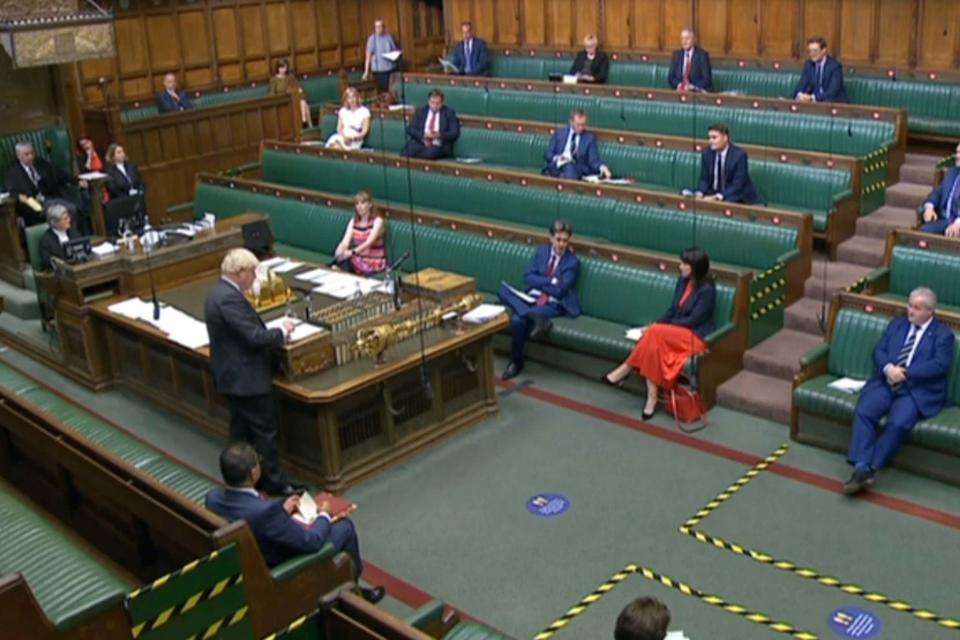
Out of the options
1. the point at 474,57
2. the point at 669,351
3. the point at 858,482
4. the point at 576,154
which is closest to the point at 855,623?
the point at 858,482

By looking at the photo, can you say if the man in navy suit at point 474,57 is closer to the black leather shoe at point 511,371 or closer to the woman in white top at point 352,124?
the woman in white top at point 352,124

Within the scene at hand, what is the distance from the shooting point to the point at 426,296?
7.23 metres

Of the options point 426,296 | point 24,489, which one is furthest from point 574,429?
point 24,489

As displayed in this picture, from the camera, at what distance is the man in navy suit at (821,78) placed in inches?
404

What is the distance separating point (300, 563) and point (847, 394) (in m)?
3.48

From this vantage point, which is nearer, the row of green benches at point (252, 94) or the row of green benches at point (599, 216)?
the row of green benches at point (599, 216)

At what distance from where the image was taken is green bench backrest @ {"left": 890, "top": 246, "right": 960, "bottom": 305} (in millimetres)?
7184

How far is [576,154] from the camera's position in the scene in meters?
9.76

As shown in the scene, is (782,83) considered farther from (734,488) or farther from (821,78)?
(734,488)

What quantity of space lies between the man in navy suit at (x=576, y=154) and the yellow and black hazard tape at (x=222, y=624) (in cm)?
600

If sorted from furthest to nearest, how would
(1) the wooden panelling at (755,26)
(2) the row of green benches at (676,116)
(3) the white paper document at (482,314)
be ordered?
1. (1) the wooden panelling at (755,26)
2. (2) the row of green benches at (676,116)
3. (3) the white paper document at (482,314)

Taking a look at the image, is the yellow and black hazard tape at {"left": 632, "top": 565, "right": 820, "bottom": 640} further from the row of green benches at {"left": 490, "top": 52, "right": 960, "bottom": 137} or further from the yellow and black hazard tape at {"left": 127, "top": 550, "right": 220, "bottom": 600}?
the row of green benches at {"left": 490, "top": 52, "right": 960, "bottom": 137}

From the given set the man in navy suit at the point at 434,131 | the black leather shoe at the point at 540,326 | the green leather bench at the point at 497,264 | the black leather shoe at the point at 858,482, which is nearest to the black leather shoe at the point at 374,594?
the black leather shoe at the point at 858,482

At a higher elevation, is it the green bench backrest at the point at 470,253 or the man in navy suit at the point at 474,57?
the man in navy suit at the point at 474,57
